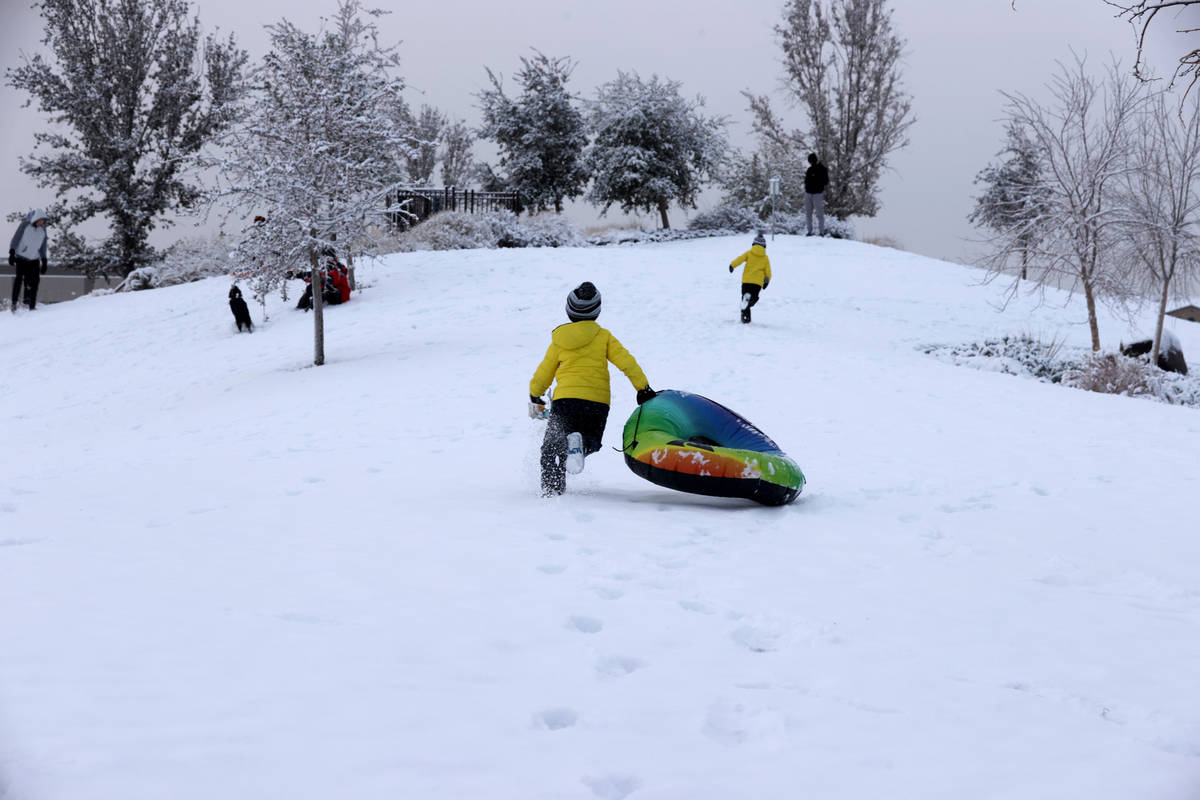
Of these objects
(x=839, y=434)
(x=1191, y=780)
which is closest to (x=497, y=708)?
(x=1191, y=780)

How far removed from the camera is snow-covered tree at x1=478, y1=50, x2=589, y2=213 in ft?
117

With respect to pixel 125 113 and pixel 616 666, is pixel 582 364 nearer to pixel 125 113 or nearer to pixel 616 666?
pixel 616 666

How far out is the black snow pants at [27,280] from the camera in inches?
853

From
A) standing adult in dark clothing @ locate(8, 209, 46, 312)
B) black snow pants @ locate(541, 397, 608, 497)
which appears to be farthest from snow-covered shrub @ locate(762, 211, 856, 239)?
black snow pants @ locate(541, 397, 608, 497)

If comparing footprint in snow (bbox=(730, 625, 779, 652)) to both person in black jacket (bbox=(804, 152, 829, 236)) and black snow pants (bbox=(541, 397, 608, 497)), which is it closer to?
black snow pants (bbox=(541, 397, 608, 497))

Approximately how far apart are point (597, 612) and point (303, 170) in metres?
11.8

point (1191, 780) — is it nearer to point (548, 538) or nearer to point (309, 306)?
point (548, 538)

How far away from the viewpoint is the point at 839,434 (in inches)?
359

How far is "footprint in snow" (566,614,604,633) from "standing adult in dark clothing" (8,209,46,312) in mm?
22451

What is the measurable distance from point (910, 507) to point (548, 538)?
2.80 meters

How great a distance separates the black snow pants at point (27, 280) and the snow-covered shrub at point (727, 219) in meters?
21.6

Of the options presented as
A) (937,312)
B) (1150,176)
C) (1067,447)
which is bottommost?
(1067,447)

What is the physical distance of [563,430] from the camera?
6.46 m

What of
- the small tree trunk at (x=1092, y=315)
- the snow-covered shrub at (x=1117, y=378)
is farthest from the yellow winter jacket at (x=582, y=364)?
the small tree trunk at (x=1092, y=315)
